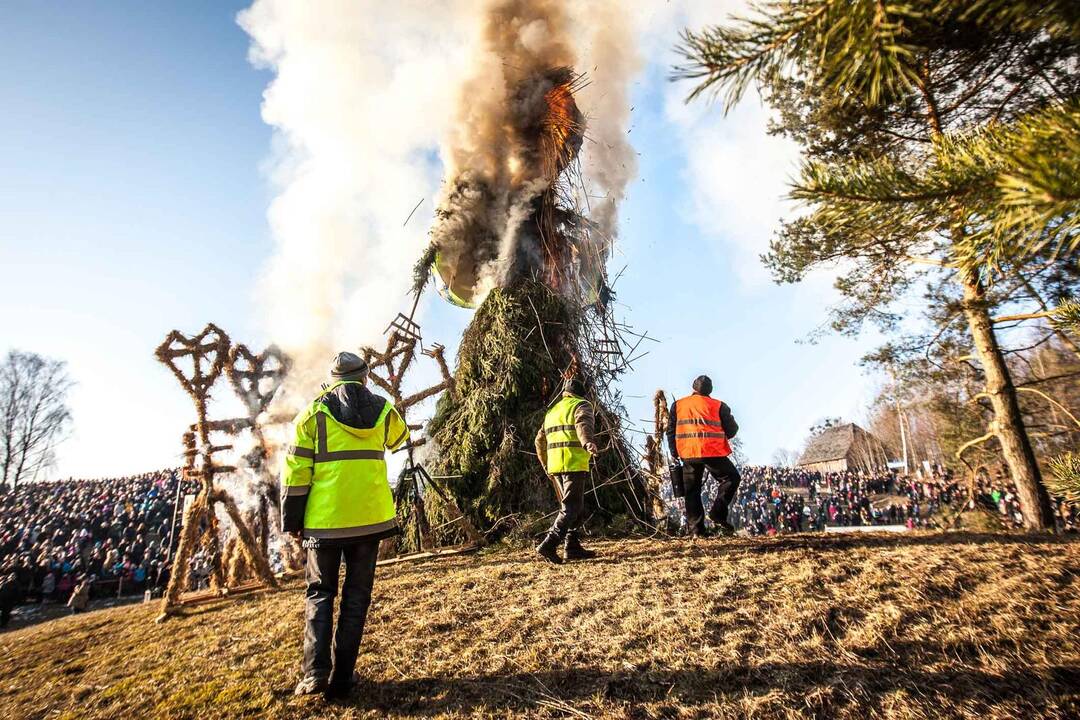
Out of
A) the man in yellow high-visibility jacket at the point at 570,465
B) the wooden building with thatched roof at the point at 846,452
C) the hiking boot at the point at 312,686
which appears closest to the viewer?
the hiking boot at the point at 312,686

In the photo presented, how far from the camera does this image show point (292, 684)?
3.10m

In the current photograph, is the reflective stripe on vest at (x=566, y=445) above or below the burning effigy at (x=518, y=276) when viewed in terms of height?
below

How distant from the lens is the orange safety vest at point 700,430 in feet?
20.3

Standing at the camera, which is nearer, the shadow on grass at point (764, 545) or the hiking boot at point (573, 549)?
the shadow on grass at point (764, 545)

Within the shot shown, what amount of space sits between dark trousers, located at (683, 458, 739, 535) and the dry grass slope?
1.01m

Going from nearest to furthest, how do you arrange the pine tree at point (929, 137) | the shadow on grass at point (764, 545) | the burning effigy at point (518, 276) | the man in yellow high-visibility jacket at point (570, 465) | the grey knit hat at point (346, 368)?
1. the pine tree at point (929, 137)
2. the grey knit hat at point (346, 368)
3. the shadow on grass at point (764, 545)
4. the man in yellow high-visibility jacket at point (570, 465)
5. the burning effigy at point (518, 276)

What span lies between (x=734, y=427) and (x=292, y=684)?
5133mm

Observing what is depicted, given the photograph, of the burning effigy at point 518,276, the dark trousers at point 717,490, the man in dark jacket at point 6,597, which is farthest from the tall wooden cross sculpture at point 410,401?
the man in dark jacket at point 6,597

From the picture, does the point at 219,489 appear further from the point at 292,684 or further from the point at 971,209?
the point at 971,209

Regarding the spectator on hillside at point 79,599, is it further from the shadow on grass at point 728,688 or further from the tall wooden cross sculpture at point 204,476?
the shadow on grass at point 728,688

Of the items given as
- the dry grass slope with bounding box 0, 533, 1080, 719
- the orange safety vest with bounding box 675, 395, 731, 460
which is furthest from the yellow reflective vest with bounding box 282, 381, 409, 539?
the orange safety vest with bounding box 675, 395, 731, 460

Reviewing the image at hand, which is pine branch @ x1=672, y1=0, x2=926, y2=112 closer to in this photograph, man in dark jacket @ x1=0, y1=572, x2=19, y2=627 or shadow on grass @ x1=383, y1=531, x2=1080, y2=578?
shadow on grass @ x1=383, y1=531, x2=1080, y2=578

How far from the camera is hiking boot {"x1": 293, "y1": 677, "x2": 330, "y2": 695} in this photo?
287cm

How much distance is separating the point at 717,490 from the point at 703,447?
542mm
